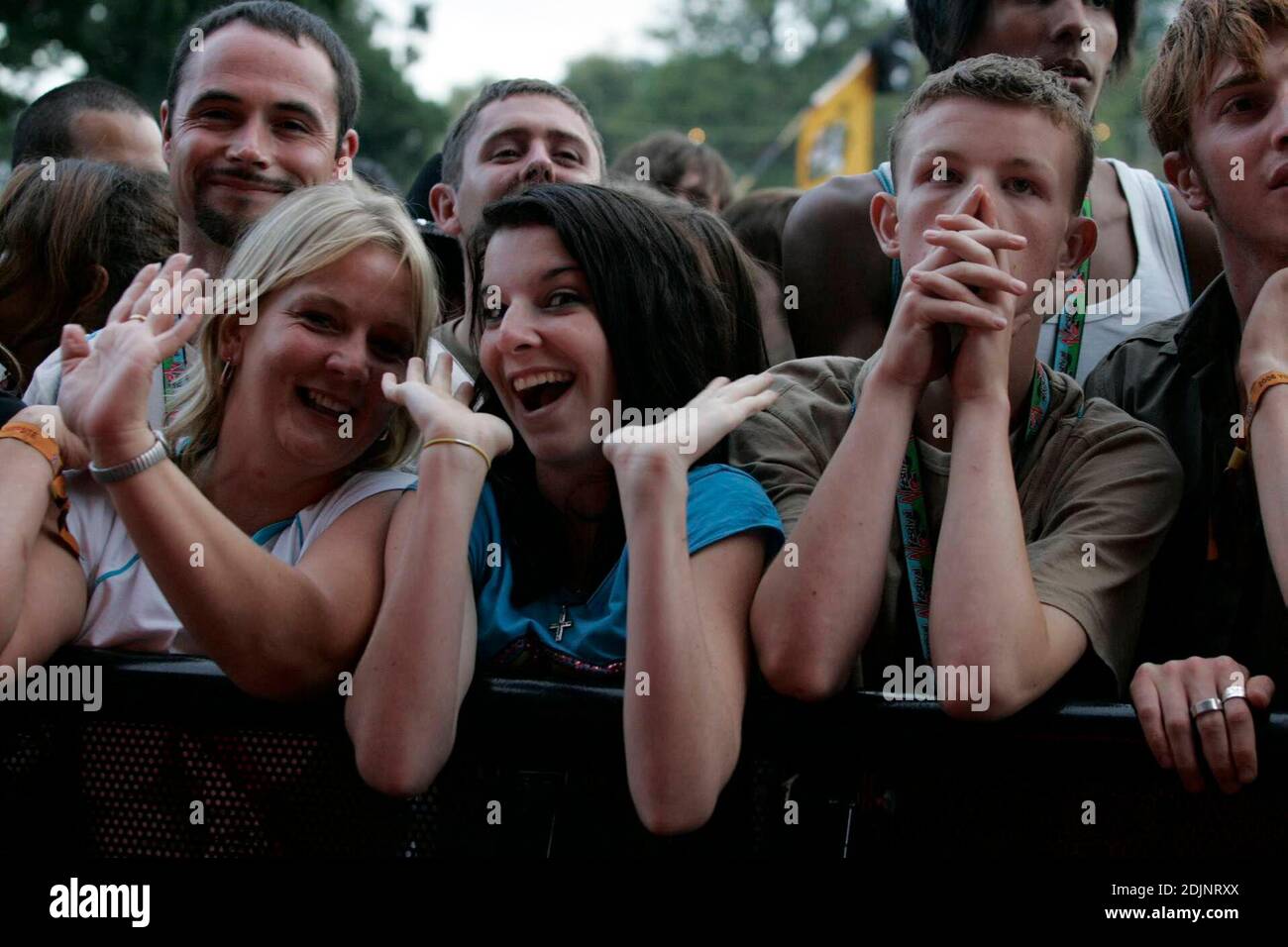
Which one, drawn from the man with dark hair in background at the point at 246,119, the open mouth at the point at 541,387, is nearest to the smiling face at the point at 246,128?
the man with dark hair in background at the point at 246,119

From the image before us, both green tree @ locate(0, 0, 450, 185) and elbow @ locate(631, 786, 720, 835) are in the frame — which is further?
green tree @ locate(0, 0, 450, 185)

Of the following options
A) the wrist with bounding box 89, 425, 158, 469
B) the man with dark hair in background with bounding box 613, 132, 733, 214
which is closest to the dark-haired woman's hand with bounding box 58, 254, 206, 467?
the wrist with bounding box 89, 425, 158, 469

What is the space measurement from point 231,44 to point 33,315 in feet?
3.11

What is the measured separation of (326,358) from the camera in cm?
266

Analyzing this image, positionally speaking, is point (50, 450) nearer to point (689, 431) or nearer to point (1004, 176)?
point (689, 431)

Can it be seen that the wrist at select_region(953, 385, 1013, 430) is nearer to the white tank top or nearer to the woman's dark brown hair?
the white tank top

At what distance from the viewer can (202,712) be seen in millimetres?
2029

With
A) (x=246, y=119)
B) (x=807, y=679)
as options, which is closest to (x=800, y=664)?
(x=807, y=679)

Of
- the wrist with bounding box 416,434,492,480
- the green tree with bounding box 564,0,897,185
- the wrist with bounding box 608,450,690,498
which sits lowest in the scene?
the wrist with bounding box 608,450,690,498

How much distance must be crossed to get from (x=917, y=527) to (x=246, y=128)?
230cm

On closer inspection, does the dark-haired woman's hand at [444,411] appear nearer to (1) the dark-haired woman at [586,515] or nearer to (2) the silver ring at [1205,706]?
(1) the dark-haired woman at [586,515]

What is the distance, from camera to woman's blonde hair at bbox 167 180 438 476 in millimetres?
2715

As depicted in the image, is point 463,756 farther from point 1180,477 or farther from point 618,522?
point 1180,477

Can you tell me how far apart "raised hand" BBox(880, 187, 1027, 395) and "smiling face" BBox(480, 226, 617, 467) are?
0.55 m
